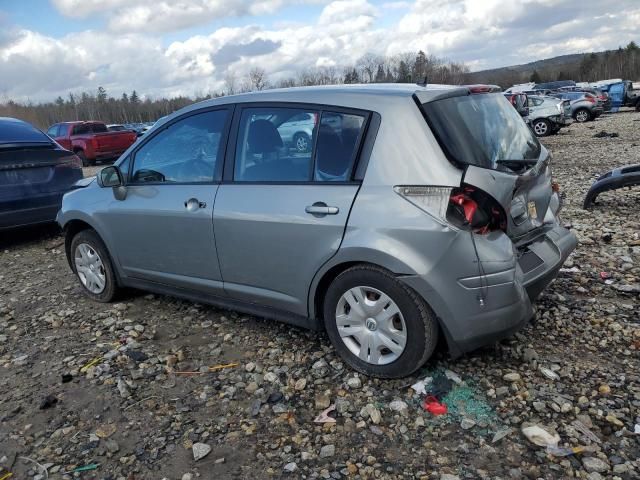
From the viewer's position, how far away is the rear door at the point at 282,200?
10.5ft

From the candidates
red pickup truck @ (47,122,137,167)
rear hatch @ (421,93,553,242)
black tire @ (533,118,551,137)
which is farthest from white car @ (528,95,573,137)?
rear hatch @ (421,93,553,242)

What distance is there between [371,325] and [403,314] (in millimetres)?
237

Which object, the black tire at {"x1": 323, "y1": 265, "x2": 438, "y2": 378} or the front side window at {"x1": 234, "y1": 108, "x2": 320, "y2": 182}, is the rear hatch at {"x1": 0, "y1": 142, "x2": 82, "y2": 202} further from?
the black tire at {"x1": 323, "y1": 265, "x2": 438, "y2": 378}

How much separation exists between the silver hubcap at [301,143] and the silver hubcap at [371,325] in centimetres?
97

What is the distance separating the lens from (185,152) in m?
4.08

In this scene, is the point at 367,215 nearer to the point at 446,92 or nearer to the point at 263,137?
the point at 446,92

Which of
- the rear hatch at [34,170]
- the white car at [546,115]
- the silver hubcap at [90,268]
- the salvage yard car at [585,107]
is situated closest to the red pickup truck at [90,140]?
the rear hatch at [34,170]

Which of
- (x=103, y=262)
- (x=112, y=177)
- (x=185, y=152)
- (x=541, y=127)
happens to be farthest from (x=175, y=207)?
(x=541, y=127)

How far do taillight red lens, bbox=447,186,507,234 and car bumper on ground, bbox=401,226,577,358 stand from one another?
0.29 ft

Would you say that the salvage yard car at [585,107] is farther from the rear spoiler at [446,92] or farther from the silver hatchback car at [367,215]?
the rear spoiler at [446,92]

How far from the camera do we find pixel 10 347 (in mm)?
4234

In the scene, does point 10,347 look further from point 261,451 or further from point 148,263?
point 261,451

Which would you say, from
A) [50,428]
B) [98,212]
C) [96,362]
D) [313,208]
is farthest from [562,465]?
[98,212]

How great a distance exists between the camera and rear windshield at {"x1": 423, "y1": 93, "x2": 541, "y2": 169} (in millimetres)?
2980
